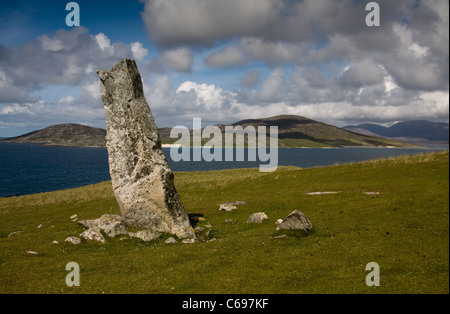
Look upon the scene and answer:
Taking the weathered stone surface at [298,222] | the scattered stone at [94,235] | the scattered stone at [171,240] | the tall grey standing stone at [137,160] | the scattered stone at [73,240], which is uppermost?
the tall grey standing stone at [137,160]

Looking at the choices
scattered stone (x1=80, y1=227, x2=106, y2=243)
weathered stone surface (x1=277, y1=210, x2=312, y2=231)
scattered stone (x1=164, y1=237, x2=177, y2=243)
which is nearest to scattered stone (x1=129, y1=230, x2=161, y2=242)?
scattered stone (x1=164, y1=237, x2=177, y2=243)

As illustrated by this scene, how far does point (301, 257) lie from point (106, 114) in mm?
21050

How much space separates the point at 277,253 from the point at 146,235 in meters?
11.9

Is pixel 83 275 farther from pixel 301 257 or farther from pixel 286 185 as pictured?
pixel 286 185

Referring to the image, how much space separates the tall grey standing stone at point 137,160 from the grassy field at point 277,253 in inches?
110

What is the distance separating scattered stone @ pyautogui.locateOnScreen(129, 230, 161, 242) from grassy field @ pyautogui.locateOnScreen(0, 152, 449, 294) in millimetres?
605

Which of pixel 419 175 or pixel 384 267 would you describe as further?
pixel 419 175

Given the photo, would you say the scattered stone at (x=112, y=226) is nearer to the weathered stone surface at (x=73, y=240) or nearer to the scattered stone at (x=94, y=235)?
the scattered stone at (x=94, y=235)

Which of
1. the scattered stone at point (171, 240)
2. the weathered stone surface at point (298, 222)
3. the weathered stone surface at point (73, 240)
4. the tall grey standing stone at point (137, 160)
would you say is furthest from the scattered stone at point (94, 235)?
the weathered stone surface at point (298, 222)

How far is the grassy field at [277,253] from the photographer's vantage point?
14.3 m

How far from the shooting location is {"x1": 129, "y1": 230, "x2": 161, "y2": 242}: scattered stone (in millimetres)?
23875

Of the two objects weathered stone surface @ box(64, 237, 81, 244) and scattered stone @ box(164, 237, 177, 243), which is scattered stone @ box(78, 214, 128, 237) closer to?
weathered stone surface @ box(64, 237, 81, 244)
